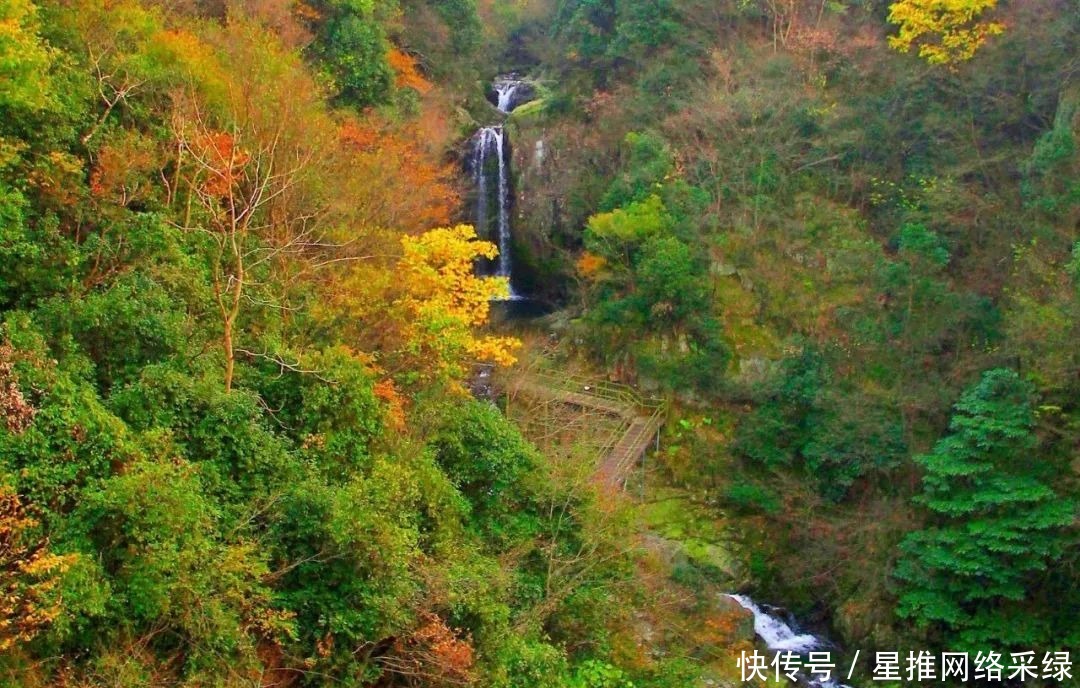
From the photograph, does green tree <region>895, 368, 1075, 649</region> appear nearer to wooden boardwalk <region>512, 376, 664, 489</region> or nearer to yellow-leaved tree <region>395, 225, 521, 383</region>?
wooden boardwalk <region>512, 376, 664, 489</region>

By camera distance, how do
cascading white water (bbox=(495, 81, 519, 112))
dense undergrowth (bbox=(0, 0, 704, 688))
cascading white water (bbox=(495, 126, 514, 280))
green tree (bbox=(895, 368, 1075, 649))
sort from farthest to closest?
cascading white water (bbox=(495, 81, 519, 112)) < cascading white water (bbox=(495, 126, 514, 280)) < green tree (bbox=(895, 368, 1075, 649)) < dense undergrowth (bbox=(0, 0, 704, 688))

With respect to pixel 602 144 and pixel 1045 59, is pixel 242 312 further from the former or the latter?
pixel 1045 59

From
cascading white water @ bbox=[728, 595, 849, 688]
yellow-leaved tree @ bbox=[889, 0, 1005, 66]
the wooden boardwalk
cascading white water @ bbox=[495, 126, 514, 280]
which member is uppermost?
yellow-leaved tree @ bbox=[889, 0, 1005, 66]

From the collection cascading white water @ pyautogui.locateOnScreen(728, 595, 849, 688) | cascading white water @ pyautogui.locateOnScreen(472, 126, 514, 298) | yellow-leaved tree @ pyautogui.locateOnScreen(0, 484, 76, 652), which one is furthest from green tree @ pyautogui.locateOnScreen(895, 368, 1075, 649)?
cascading white water @ pyautogui.locateOnScreen(472, 126, 514, 298)

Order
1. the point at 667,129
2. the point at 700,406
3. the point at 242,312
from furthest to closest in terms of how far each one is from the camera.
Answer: the point at 667,129 < the point at 700,406 < the point at 242,312

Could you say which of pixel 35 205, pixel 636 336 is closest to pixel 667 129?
pixel 636 336

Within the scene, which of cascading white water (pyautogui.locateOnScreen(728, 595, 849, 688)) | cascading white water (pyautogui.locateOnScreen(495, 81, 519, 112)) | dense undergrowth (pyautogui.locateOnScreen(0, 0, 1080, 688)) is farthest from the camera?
cascading white water (pyautogui.locateOnScreen(495, 81, 519, 112))
